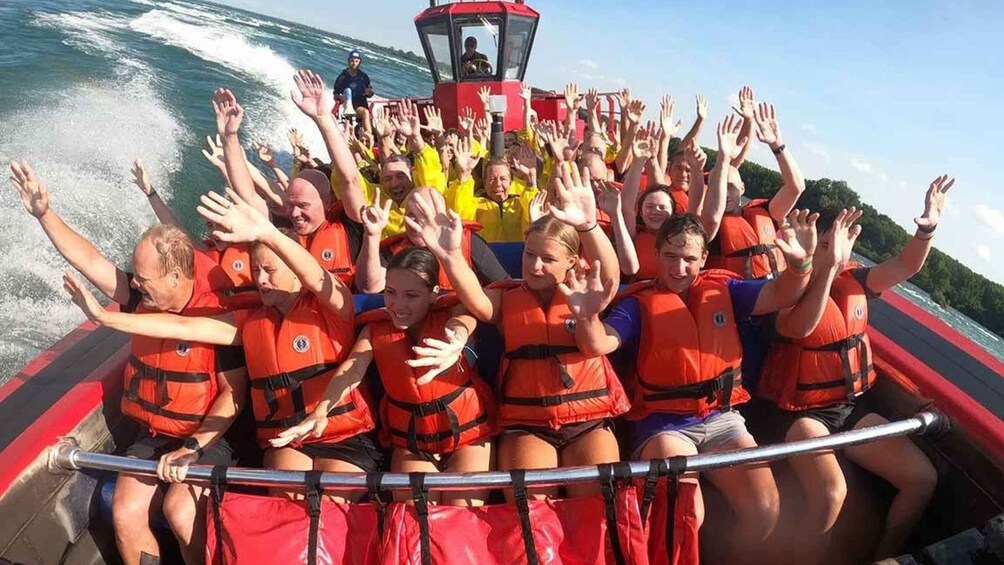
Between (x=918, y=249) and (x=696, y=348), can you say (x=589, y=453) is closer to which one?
(x=696, y=348)

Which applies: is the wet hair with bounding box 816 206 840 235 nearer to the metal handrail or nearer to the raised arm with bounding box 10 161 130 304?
the metal handrail

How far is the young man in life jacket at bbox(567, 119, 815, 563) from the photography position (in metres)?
2.04

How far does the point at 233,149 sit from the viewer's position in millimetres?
2861

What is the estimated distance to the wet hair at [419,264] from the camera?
205cm

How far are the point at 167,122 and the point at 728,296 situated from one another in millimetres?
10249

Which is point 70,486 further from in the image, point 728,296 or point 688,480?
point 728,296

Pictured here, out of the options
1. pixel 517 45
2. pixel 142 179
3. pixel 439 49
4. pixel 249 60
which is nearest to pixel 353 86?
pixel 439 49

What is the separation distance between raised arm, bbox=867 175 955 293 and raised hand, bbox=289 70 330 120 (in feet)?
8.00

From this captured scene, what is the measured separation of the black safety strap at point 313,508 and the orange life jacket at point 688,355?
3.85ft

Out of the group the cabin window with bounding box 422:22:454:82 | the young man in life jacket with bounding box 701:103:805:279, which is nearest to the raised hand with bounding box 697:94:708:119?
the young man in life jacket with bounding box 701:103:805:279

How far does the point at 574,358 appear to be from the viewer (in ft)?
6.94

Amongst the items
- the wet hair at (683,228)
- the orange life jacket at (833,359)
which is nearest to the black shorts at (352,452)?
the wet hair at (683,228)

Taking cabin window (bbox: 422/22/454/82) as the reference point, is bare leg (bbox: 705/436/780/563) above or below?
below

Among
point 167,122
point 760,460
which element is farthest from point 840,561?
point 167,122
